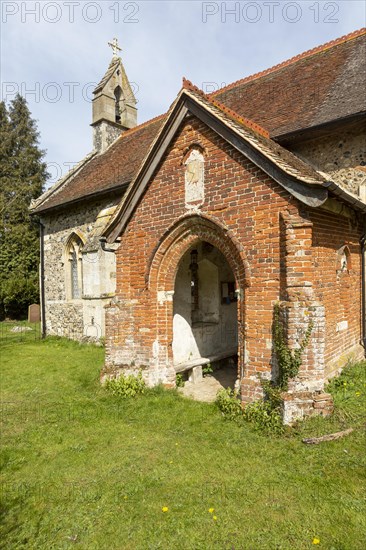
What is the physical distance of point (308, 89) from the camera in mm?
9539

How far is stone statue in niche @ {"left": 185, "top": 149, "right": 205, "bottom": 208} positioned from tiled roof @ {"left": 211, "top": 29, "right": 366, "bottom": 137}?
114 inches

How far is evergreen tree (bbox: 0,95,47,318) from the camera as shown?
24016 millimetres

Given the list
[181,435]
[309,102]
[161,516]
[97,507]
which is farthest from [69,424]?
[309,102]

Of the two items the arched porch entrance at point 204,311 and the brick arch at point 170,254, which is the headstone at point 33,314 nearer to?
the arched porch entrance at point 204,311

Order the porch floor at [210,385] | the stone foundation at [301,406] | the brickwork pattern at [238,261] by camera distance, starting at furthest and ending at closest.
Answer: the porch floor at [210,385], the brickwork pattern at [238,261], the stone foundation at [301,406]

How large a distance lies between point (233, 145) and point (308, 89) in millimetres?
5381

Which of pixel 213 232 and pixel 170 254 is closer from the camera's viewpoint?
pixel 213 232

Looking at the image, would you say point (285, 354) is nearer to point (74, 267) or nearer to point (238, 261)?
point (238, 261)

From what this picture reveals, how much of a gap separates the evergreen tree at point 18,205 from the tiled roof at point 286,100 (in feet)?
35.6

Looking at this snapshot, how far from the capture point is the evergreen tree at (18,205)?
945 inches

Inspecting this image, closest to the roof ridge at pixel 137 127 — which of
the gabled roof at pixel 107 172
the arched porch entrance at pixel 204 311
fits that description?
the gabled roof at pixel 107 172

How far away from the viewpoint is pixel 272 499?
3633mm

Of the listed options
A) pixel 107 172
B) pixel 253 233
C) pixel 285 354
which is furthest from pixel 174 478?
pixel 107 172

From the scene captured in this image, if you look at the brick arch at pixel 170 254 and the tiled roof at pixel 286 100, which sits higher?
the tiled roof at pixel 286 100
